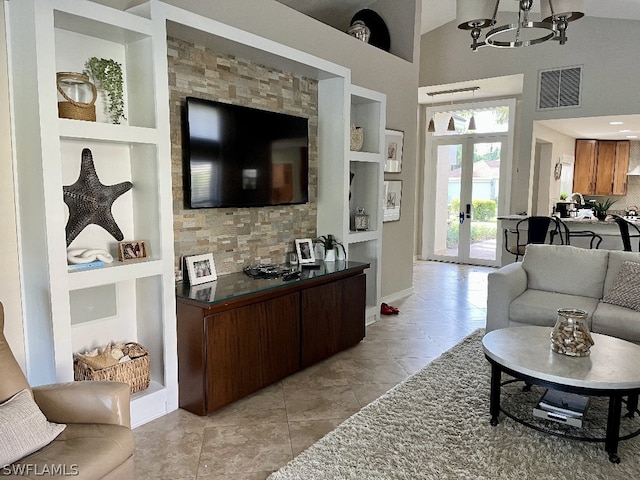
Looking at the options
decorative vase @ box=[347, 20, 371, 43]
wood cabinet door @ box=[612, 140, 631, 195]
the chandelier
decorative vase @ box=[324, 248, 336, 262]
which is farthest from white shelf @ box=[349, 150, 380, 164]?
wood cabinet door @ box=[612, 140, 631, 195]

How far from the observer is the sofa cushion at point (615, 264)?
3.79 m

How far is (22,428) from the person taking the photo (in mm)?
1704

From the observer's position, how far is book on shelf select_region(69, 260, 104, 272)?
2479mm

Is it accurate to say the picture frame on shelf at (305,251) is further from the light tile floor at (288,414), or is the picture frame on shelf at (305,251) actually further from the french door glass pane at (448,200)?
the french door glass pane at (448,200)

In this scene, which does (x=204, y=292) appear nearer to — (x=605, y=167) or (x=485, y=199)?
(x=485, y=199)

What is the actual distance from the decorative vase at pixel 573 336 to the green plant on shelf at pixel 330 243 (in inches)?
80.1

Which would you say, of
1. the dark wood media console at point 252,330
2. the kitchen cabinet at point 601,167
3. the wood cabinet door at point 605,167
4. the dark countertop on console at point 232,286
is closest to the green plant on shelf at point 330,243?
the dark wood media console at point 252,330

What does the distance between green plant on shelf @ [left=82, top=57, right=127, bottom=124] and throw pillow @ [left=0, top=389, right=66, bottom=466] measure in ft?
5.37

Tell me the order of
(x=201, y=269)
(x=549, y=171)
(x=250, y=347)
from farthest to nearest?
(x=549, y=171) < (x=201, y=269) < (x=250, y=347)

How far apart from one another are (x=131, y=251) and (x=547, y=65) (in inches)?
255

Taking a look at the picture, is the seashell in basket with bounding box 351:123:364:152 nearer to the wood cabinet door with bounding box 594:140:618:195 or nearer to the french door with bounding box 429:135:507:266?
the french door with bounding box 429:135:507:266

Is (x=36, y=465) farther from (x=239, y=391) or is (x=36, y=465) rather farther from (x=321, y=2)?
(x=321, y=2)

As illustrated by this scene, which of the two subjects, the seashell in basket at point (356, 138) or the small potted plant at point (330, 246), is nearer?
the small potted plant at point (330, 246)

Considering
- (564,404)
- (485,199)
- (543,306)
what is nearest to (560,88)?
(485,199)
